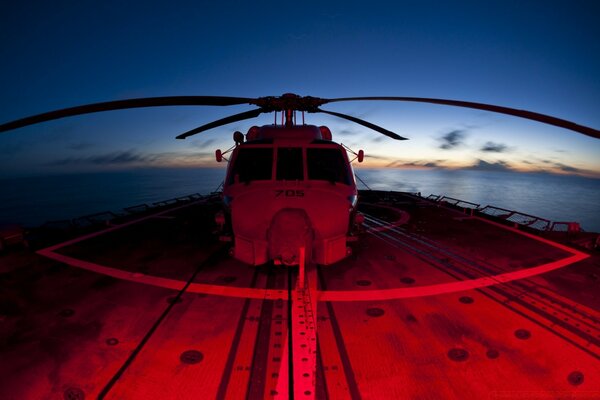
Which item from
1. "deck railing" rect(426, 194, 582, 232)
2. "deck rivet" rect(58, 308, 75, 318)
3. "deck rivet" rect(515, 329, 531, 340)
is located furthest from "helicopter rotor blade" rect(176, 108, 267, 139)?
"deck railing" rect(426, 194, 582, 232)

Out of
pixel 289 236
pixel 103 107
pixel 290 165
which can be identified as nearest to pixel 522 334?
pixel 289 236

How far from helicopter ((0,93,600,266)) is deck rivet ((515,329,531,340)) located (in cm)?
315

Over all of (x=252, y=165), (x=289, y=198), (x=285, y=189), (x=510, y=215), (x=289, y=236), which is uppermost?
(x=252, y=165)

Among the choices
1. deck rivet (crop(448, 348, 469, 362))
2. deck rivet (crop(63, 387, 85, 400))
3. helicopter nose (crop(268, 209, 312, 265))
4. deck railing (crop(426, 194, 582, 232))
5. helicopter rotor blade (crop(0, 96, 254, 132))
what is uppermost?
helicopter rotor blade (crop(0, 96, 254, 132))

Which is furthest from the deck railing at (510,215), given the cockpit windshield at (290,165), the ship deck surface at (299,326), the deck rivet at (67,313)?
the deck rivet at (67,313)

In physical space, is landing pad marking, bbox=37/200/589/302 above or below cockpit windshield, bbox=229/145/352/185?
below

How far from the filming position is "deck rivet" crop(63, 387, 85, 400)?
3.12m

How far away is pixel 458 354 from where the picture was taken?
384 cm

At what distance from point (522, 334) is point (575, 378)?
906 mm

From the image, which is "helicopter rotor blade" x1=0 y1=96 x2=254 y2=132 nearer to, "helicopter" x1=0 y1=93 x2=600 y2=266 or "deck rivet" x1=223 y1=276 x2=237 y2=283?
"helicopter" x1=0 y1=93 x2=600 y2=266

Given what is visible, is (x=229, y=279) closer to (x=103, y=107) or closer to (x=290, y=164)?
(x=290, y=164)

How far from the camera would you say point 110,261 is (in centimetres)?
746

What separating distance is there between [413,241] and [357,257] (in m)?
2.94

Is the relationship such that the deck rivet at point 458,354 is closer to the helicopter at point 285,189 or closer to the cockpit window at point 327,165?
the helicopter at point 285,189
